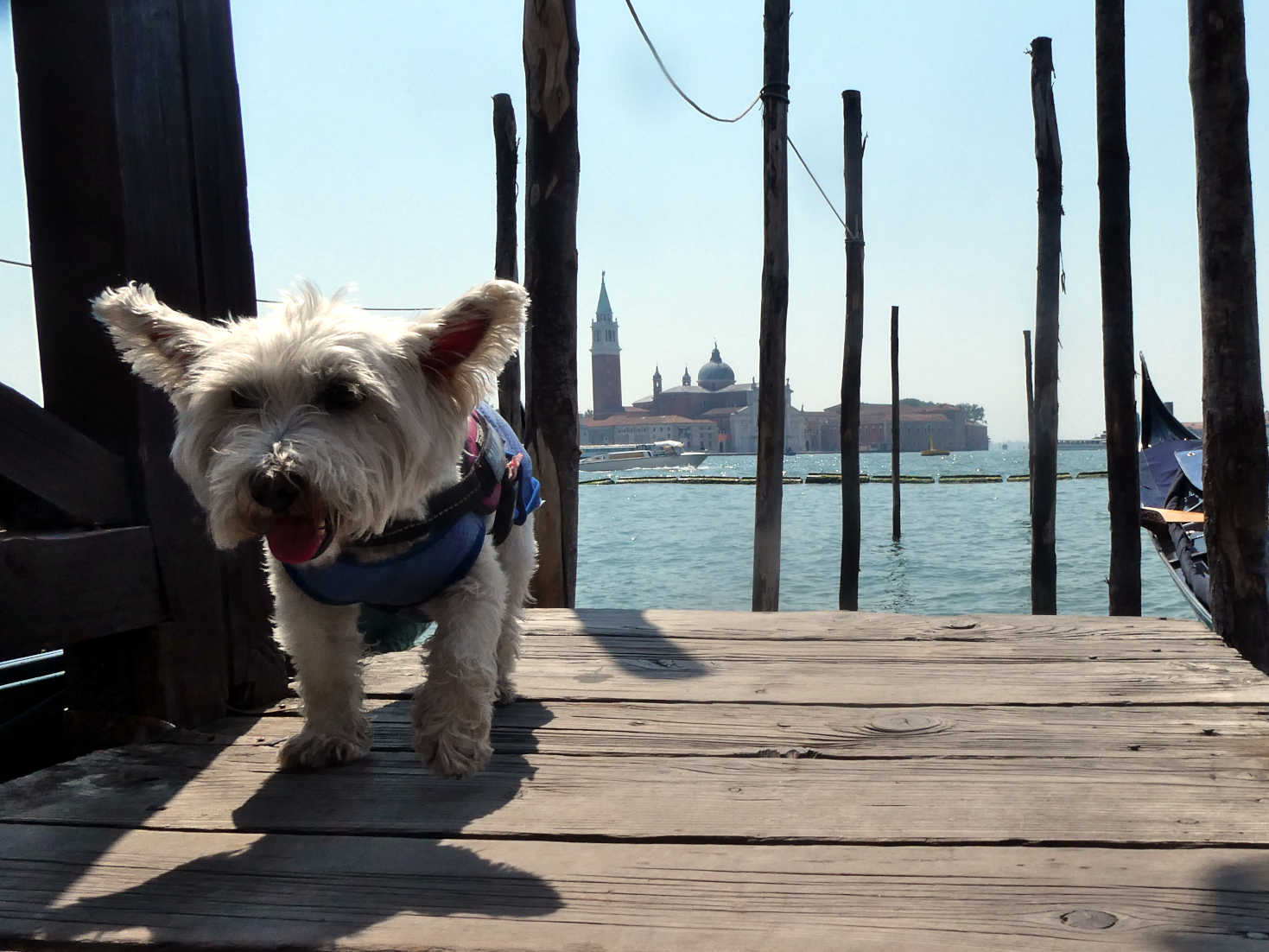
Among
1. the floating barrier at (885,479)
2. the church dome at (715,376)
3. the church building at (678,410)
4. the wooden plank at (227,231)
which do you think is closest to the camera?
the wooden plank at (227,231)

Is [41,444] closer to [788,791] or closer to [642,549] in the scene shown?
[788,791]

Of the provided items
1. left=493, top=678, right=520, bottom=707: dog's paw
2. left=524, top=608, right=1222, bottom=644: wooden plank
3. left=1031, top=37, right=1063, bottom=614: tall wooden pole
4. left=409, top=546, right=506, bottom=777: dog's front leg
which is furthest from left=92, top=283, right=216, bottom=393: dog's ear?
left=1031, top=37, right=1063, bottom=614: tall wooden pole

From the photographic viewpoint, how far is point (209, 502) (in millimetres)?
1835

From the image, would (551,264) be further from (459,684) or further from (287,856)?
(287,856)

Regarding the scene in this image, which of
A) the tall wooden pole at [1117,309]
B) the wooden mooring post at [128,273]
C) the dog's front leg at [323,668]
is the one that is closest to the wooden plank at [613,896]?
the dog's front leg at [323,668]

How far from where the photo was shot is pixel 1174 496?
11.7 metres

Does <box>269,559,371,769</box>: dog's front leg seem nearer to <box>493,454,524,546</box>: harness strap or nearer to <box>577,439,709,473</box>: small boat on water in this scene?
<box>493,454,524,546</box>: harness strap

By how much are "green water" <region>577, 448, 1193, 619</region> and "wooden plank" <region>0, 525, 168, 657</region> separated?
9.05m

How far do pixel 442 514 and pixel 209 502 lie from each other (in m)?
0.52

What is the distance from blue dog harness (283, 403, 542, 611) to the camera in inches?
85.2

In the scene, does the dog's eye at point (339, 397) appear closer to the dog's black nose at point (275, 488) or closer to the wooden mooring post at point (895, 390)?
the dog's black nose at point (275, 488)

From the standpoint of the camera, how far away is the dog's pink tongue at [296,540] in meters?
1.82

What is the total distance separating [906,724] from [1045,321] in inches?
322

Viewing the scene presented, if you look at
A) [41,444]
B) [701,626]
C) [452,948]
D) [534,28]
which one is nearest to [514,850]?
[452,948]
